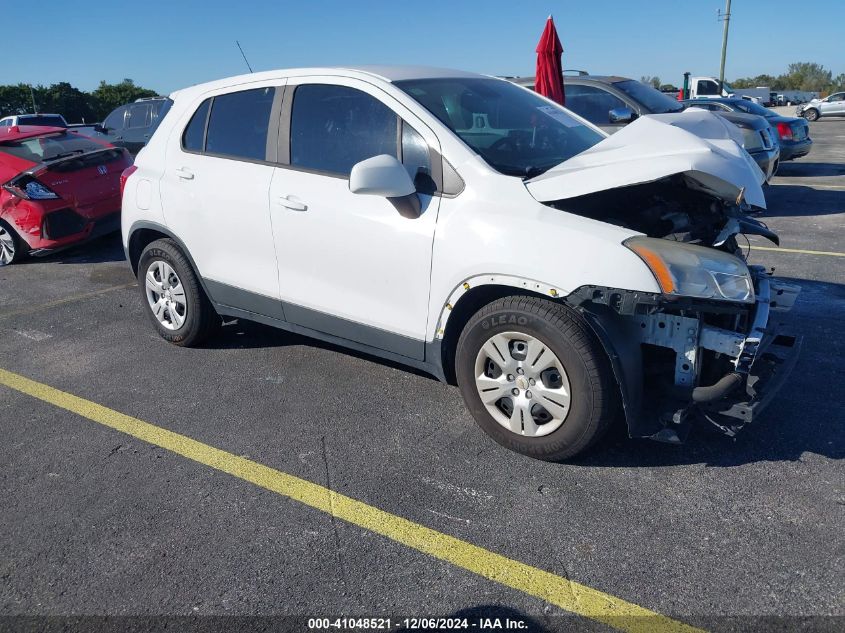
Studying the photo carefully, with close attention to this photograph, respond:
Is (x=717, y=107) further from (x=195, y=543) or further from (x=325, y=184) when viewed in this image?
(x=195, y=543)

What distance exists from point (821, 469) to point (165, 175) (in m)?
4.21

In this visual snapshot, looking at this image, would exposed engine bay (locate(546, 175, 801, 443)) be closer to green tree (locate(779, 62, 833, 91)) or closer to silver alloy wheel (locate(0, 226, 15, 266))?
silver alloy wheel (locate(0, 226, 15, 266))

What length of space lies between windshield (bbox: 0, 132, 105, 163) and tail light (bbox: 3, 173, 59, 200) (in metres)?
0.36

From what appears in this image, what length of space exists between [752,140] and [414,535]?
9.25 metres

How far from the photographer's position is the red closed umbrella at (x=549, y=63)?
8.94 meters

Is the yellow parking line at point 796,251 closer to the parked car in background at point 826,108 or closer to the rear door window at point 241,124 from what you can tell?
the rear door window at point 241,124

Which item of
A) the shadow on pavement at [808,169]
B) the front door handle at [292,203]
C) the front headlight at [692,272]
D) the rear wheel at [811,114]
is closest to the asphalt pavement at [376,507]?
the front headlight at [692,272]

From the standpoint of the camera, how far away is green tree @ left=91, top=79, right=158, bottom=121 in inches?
1690

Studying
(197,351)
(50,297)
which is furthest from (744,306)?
(50,297)

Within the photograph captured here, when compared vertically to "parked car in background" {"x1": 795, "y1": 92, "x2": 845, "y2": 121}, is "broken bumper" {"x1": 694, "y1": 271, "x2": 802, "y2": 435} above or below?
below

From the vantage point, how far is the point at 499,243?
3242 mm

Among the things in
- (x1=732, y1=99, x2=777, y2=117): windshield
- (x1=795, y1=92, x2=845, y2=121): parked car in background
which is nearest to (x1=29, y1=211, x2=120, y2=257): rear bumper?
(x1=732, y1=99, x2=777, y2=117): windshield

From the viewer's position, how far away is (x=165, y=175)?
4754mm

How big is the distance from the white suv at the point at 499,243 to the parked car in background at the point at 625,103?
18.1 feet
